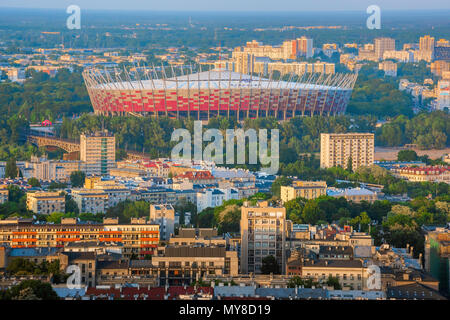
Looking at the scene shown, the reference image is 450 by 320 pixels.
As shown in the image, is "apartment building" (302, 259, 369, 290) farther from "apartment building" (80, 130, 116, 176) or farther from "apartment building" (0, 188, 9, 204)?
"apartment building" (80, 130, 116, 176)

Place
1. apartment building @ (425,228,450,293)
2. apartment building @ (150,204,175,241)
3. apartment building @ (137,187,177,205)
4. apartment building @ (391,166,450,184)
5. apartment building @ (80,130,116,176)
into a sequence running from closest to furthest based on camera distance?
apartment building @ (425,228,450,293), apartment building @ (150,204,175,241), apartment building @ (137,187,177,205), apartment building @ (391,166,450,184), apartment building @ (80,130,116,176)

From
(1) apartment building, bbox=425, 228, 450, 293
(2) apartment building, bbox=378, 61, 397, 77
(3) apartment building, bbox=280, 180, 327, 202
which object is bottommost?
(2) apartment building, bbox=378, 61, 397, 77

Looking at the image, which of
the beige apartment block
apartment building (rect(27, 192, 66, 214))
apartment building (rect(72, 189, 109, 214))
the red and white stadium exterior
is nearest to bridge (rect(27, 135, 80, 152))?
the beige apartment block

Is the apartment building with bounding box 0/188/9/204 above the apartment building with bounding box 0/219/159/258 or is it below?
below

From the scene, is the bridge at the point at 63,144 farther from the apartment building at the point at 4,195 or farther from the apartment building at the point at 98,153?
the apartment building at the point at 4,195
